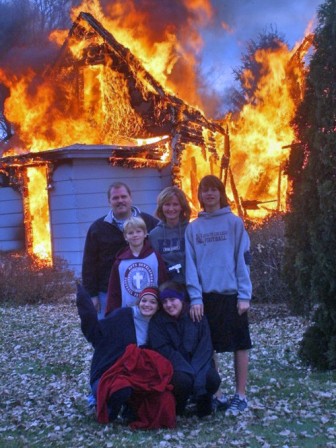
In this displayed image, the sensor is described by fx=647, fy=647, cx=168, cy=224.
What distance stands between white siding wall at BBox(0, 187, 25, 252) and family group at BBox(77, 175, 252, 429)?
10.6m

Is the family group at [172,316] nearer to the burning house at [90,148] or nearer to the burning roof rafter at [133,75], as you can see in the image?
the burning house at [90,148]

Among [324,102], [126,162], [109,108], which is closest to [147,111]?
[109,108]

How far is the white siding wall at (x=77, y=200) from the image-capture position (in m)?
14.1

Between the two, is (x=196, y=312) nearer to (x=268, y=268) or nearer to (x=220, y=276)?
(x=220, y=276)

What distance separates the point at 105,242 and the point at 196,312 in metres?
1.17

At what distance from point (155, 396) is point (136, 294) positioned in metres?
0.86

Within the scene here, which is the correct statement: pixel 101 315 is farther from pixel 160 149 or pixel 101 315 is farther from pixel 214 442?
pixel 160 149

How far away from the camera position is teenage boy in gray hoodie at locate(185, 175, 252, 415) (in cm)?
521

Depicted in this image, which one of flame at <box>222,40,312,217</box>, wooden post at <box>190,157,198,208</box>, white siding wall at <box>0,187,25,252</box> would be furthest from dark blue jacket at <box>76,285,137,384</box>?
flame at <box>222,40,312,217</box>

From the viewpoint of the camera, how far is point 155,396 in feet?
16.4

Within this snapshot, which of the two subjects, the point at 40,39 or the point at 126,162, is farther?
the point at 40,39

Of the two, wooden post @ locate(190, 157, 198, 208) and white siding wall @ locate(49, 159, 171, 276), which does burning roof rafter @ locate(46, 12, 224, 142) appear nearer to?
wooden post @ locate(190, 157, 198, 208)

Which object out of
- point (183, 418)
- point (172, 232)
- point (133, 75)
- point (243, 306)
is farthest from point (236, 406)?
point (133, 75)

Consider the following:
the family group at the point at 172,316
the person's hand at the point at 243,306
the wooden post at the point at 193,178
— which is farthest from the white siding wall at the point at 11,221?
the person's hand at the point at 243,306
